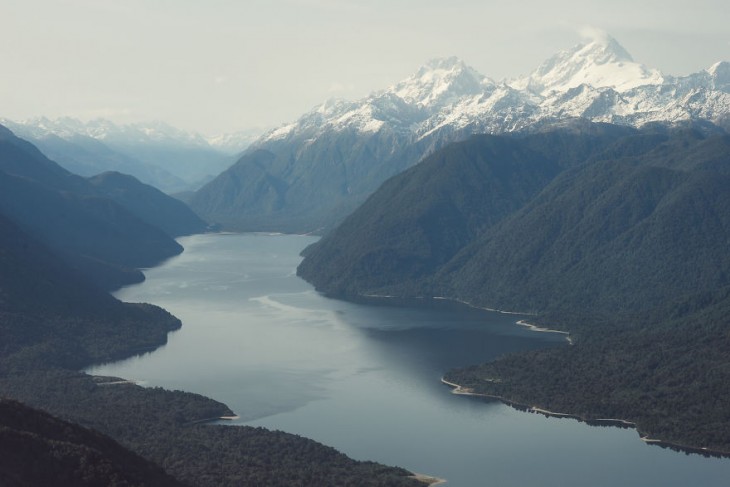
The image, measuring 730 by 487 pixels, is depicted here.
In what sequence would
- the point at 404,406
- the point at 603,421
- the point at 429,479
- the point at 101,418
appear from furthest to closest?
1. the point at 404,406
2. the point at 603,421
3. the point at 101,418
4. the point at 429,479

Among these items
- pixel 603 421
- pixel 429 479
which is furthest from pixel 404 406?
pixel 429 479

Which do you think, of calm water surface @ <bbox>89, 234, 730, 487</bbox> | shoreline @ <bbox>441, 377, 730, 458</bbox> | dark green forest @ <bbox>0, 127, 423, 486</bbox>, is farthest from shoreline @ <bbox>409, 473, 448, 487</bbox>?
shoreline @ <bbox>441, 377, 730, 458</bbox>

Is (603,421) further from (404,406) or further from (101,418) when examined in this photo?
(101,418)

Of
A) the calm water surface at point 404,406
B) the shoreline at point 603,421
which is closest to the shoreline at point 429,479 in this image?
the calm water surface at point 404,406

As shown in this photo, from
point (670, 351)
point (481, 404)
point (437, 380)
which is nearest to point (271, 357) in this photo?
point (437, 380)

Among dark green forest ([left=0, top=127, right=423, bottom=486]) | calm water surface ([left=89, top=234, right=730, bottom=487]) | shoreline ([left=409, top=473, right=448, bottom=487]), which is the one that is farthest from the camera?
calm water surface ([left=89, top=234, right=730, bottom=487])

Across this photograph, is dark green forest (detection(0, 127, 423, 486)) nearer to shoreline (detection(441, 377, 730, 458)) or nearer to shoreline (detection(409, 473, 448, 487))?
shoreline (detection(409, 473, 448, 487))

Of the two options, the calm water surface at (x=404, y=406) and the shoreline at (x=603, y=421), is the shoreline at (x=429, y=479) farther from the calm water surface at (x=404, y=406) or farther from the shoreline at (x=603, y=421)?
the shoreline at (x=603, y=421)
